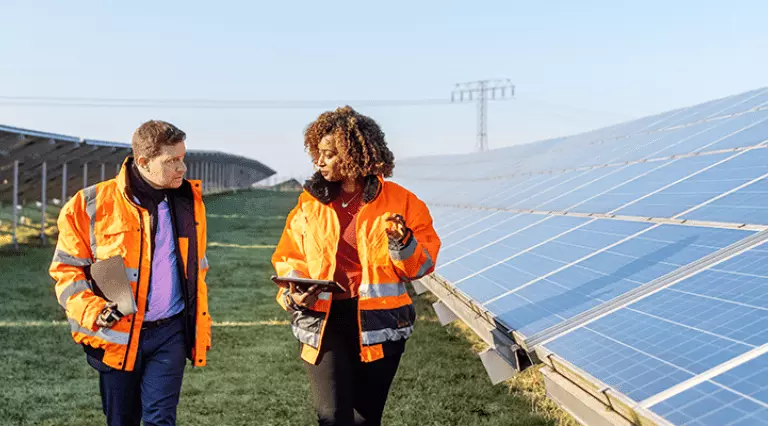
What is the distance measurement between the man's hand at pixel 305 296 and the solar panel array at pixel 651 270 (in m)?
1.27

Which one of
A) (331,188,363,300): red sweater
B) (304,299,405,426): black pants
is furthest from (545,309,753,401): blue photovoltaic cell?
(331,188,363,300): red sweater

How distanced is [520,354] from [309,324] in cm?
134

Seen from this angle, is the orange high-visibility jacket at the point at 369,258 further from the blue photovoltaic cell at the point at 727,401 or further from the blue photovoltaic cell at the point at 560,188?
the blue photovoltaic cell at the point at 560,188

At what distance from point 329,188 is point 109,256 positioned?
4.20 feet

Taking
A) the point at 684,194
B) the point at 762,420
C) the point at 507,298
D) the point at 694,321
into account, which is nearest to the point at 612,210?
the point at 684,194

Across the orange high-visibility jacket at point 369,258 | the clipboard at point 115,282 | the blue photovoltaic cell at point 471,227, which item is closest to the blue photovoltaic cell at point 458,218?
the blue photovoltaic cell at point 471,227

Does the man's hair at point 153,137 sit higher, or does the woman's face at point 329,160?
the man's hair at point 153,137

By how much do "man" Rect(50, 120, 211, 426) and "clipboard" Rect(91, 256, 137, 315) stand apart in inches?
2.1

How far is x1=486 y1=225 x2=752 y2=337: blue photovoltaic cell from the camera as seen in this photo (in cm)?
462

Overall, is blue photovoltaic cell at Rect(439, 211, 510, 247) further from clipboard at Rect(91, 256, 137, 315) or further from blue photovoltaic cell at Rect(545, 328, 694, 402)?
clipboard at Rect(91, 256, 137, 315)

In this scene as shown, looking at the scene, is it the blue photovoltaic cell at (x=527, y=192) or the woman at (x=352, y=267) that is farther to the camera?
the blue photovoltaic cell at (x=527, y=192)

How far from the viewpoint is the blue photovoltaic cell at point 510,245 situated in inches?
274

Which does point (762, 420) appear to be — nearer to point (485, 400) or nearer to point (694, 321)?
point (694, 321)

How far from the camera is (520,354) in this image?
456cm
